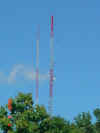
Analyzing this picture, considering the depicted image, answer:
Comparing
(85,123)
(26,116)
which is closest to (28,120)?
(26,116)

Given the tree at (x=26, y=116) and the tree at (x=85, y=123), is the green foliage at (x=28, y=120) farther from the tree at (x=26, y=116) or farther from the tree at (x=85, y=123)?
the tree at (x=85, y=123)

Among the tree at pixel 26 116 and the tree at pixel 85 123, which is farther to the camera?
the tree at pixel 85 123

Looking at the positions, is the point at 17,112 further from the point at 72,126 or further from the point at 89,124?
the point at 89,124

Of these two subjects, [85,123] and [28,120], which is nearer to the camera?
[28,120]

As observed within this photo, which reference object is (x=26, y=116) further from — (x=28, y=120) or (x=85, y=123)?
(x=85, y=123)

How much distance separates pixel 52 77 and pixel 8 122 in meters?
6.73

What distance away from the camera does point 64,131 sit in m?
56.3

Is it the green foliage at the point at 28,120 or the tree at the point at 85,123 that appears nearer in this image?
the green foliage at the point at 28,120

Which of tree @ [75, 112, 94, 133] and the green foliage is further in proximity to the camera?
tree @ [75, 112, 94, 133]

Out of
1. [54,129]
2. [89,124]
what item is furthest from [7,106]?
[89,124]

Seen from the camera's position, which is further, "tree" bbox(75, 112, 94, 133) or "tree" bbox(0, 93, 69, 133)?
"tree" bbox(75, 112, 94, 133)

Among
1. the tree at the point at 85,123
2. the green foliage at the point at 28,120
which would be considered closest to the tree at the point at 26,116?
the green foliage at the point at 28,120

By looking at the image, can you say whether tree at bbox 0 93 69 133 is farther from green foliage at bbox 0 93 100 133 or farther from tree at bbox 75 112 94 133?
tree at bbox 75 112 94 133

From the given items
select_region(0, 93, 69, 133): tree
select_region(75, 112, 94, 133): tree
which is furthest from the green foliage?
select_region(75, 112, 94, 133): tree
